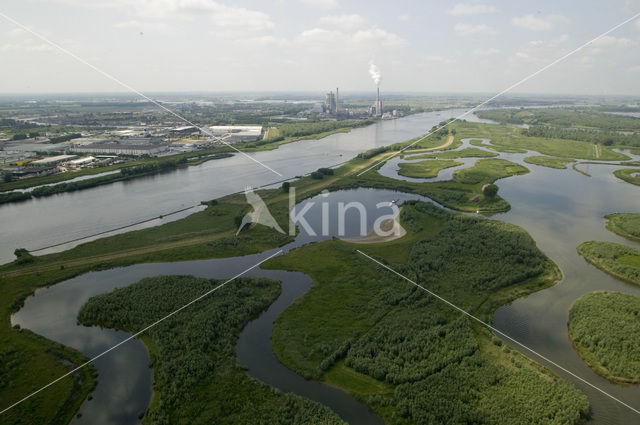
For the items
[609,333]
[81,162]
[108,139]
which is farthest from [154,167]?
[609,333]

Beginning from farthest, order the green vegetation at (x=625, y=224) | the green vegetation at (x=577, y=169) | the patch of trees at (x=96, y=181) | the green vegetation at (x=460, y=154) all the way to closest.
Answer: the green vegetation at (x=460, y=154) → the green vegetation at (x=577, y=169) → the patch of trees at (x=96, y=181) → the green vegetation at (x=625, y=224)

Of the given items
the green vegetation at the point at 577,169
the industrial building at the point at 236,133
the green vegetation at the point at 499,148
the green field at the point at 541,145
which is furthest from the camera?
the industrial building at the point at 236,133

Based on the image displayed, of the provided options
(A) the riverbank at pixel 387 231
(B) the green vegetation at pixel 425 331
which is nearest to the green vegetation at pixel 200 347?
(B) the green vegetation at pixel 425 331

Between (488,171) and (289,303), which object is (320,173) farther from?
(289,303)

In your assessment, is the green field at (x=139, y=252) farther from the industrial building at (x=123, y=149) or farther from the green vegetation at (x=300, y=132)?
the industrial building at (x=123, y=149)

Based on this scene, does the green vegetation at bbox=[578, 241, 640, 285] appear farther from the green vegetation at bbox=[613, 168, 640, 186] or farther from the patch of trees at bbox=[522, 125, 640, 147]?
the patch of trees at bbox=[522, 125, 640, 147]

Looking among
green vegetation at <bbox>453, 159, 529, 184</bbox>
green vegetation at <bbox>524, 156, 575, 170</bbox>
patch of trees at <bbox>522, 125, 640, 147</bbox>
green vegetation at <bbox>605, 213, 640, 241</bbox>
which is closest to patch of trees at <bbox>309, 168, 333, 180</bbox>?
green vegetation at <bbox>453, 159, 529, 184</bbox>

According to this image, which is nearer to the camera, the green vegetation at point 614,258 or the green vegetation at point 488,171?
the green vegetation at point 614,258
